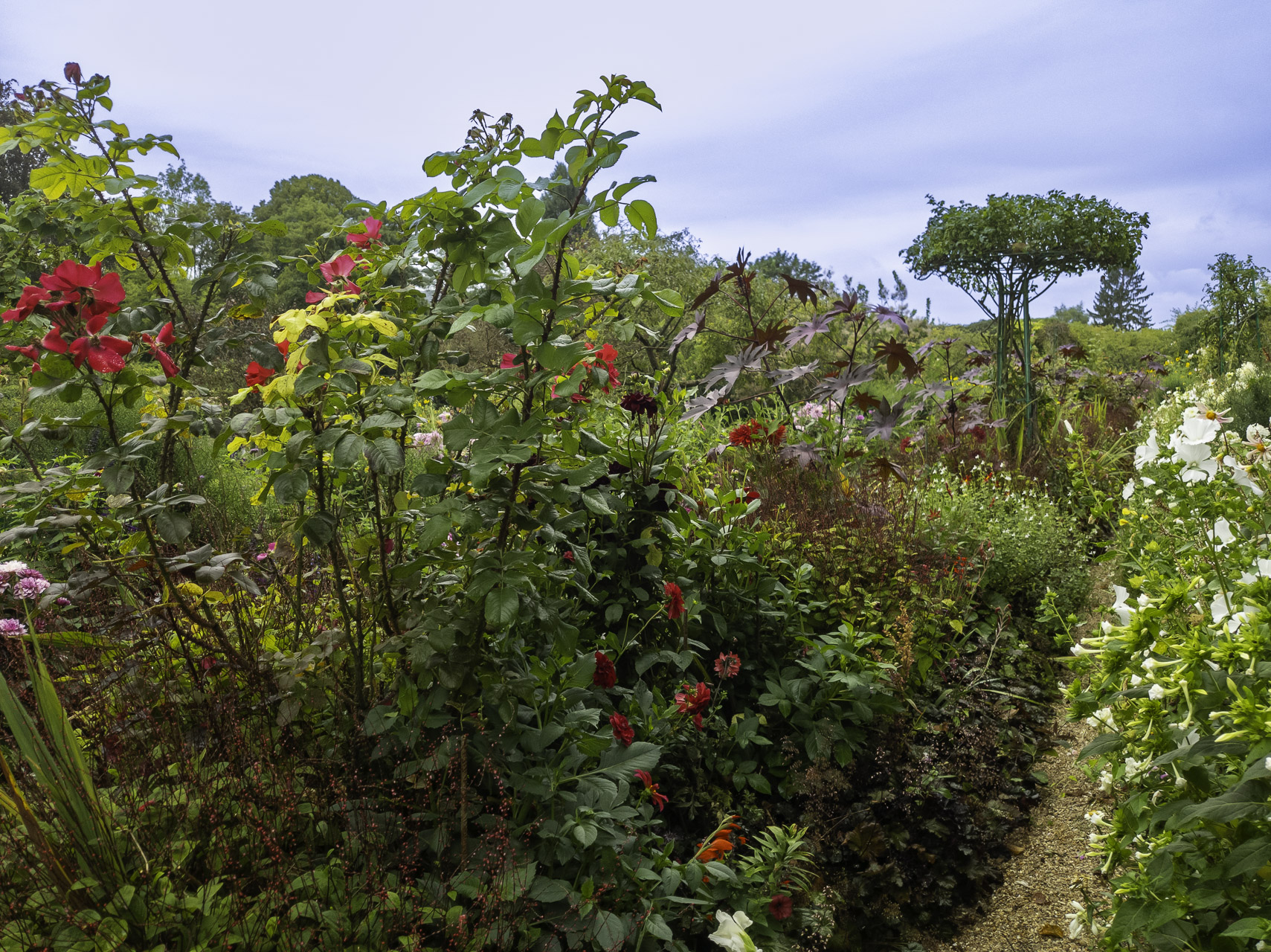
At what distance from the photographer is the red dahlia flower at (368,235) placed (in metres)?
2.04

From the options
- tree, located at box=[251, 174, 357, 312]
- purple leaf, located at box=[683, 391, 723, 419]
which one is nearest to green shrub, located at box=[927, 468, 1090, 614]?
purple leaf, located at box=[683, 391, 723, 419]

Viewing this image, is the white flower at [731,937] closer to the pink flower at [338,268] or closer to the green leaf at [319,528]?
the green leaf at [319,528]

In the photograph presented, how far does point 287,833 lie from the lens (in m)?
1.53

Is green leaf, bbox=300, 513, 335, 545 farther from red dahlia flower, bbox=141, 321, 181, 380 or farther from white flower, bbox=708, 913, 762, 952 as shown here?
A: white flower, bbox=708, 913, 762, 952

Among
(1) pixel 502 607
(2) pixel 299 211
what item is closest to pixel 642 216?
(1) pixel 502 607

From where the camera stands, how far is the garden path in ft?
7.14

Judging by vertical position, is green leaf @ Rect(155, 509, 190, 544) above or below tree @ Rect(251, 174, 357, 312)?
below

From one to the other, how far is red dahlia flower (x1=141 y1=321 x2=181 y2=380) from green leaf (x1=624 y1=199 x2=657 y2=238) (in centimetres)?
114

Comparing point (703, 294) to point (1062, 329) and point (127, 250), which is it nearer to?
point (127, 250)

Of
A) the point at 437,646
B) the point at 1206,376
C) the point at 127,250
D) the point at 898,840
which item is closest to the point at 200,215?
the point at 127,250

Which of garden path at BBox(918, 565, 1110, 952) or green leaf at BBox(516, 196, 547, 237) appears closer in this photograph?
green leaf at BBox(516, 196, 547, 237)

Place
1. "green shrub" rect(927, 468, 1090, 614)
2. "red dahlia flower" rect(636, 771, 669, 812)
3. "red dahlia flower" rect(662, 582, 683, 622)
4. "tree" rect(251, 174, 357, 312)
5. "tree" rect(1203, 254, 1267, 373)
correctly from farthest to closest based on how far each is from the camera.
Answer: "tree" rect(251, 174, 357, 312)
"tree" rect(1203, 254, 1267, 373)
"green shrub" rect(927, 468, 1090, 614)
"red dahlia flower" rect(662, 582, 683, 622)
"red dahlia flower" rect(636, 771, 669, 812)

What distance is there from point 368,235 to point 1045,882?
2736 mm

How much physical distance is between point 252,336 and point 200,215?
0.35 m
